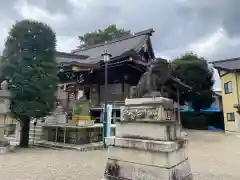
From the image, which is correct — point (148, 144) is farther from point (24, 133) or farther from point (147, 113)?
point (24, 133)

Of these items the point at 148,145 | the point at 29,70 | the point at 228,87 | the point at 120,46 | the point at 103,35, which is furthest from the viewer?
the point at 103,35

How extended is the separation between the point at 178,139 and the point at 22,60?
7.34 metres

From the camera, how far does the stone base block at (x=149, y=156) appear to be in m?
3.52

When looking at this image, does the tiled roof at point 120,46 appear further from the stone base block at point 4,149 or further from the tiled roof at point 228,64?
the stone base block at point 4,149

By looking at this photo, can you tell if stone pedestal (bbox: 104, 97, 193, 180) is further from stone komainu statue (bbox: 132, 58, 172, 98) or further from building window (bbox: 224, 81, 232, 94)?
building window (bbox: 224, 81, 232, 94)

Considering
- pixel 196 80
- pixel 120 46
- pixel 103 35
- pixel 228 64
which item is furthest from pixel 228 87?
pixel 103 35

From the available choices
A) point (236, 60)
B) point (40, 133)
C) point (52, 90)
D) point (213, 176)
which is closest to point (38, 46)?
point (52, 90)

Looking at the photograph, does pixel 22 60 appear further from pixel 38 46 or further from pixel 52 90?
pixel 52 90

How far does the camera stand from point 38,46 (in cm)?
912

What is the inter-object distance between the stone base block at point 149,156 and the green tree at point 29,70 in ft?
19.0

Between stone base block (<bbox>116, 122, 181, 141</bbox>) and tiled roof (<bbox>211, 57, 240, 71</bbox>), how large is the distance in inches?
679

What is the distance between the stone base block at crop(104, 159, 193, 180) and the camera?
3.51 metres

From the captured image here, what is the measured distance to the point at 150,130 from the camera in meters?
3.79

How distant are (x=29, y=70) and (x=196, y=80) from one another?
19.2 metres
